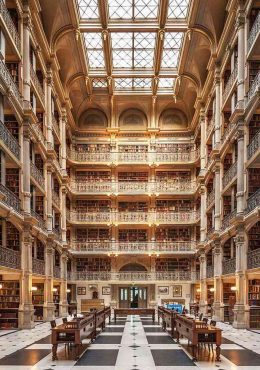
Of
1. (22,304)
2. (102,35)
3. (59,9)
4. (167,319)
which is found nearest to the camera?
(167,319)

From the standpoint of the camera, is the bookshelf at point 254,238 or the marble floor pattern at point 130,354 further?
the bookshelf at point 254,238

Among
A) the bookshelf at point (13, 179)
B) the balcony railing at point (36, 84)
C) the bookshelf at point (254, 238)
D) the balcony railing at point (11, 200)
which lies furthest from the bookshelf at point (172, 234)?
the balcony railing at point (11, 200)

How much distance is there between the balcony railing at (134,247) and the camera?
32656mm

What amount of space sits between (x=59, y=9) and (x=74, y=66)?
5911mm

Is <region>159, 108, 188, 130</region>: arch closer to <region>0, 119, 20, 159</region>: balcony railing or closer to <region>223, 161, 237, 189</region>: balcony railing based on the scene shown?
<region>223, 161, 237, 189</region>: balcony railing

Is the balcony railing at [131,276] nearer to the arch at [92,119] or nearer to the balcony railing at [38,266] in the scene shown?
the balcony railing at [38,266]

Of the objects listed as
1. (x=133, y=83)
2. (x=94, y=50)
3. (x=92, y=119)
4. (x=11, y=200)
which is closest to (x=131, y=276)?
(x=92, y=119)

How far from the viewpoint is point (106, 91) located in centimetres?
3328

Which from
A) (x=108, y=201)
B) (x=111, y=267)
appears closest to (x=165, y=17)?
(x=108, y=201)

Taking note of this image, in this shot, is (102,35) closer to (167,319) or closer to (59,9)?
(59,9)

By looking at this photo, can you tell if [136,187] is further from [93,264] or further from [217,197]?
[217,197]

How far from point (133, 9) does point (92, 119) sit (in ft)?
37.7

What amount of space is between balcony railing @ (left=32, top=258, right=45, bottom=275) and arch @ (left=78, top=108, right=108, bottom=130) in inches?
562

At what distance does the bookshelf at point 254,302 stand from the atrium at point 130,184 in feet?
0.18
